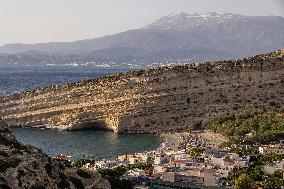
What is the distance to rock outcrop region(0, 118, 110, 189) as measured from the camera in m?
16.6

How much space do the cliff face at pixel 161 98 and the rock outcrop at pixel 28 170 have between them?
2963cm

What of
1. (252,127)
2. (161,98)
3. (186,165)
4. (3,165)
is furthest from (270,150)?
(3,165)

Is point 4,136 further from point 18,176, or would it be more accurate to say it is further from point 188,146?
point 188,146

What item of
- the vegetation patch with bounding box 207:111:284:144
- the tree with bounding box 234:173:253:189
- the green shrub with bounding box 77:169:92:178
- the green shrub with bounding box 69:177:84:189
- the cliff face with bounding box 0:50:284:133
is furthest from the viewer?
the cliff face with bounding box 0:50:284:133

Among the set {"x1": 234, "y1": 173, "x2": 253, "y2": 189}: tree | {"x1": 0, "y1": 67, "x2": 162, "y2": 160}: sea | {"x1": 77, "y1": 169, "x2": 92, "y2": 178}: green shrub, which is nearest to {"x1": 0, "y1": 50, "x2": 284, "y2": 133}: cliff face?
{"x1": 0, "y1": 67, "x2": 162, "y2": 160}: sea

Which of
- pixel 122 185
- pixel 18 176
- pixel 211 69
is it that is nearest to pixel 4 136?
pixel 18 176

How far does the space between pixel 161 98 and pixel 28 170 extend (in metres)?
35.7

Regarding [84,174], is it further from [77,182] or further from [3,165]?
[3,165]

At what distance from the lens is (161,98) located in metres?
52.7

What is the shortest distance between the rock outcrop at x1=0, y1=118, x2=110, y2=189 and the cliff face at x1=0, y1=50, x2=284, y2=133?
1167 inches

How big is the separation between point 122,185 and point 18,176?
799cm

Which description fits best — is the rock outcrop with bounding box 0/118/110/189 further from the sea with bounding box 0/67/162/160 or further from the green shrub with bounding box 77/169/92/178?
the sea with bounding box 0/67/162/160

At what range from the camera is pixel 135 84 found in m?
54.7

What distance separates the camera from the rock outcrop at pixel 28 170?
54.4ft
